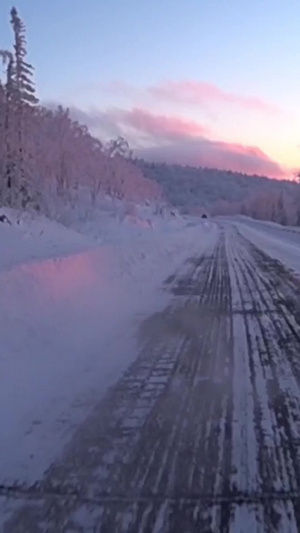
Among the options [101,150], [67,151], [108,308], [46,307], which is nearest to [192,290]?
[108,308]

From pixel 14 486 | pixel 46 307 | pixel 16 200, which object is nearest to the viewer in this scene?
pixel 14 486

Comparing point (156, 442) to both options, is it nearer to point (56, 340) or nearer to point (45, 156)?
point (56, 340)

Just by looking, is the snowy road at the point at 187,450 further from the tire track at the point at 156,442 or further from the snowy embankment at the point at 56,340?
the snowy embankment at the point at 56,340

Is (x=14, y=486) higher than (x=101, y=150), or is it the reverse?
(x=101, y=150)

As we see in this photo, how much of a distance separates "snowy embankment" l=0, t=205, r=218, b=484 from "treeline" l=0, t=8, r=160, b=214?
23.6 metres

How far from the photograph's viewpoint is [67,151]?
72312 mm

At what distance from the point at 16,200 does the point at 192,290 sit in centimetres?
2587

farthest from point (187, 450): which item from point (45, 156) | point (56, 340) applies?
point (45, 156)

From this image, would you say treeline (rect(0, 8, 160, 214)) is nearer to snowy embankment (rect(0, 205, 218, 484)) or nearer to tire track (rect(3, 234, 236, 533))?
snowy embankment (rect(0, 205, 218, 484))

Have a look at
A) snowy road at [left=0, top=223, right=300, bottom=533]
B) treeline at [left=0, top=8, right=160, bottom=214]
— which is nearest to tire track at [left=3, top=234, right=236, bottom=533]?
snowy road at [left=0, top=223, right=300, bottom=533]

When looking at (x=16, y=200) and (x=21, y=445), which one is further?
(x=16, y=200)

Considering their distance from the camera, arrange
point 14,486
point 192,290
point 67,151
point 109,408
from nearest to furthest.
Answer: point 14,486 → point 109,408 → point 192,290 → point 67,151

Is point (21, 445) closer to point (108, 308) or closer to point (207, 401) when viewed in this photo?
point (207, 401)

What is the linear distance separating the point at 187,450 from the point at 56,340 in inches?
189
